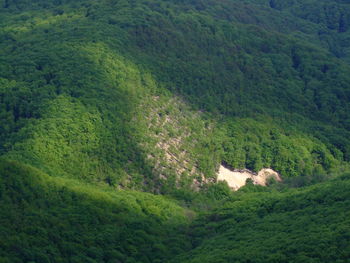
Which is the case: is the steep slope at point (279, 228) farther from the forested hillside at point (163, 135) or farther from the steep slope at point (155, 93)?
the steep slope at point (155, 93)

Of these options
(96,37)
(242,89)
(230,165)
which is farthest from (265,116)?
(96,37)

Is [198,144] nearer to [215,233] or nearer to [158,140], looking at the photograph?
[158,140]

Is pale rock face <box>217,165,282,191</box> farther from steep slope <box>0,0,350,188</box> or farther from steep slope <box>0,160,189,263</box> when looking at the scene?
steep slope <box>0,160,189,263</box>

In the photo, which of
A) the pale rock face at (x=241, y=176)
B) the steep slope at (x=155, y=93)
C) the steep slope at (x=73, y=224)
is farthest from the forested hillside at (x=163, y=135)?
the pale rock face at (x=241, y=176)

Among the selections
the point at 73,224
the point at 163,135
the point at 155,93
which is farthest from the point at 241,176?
the point at 73,224

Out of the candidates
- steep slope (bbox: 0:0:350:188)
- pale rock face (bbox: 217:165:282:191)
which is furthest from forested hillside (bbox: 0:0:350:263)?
pale rock face (bbox: 217:165:282:191)
